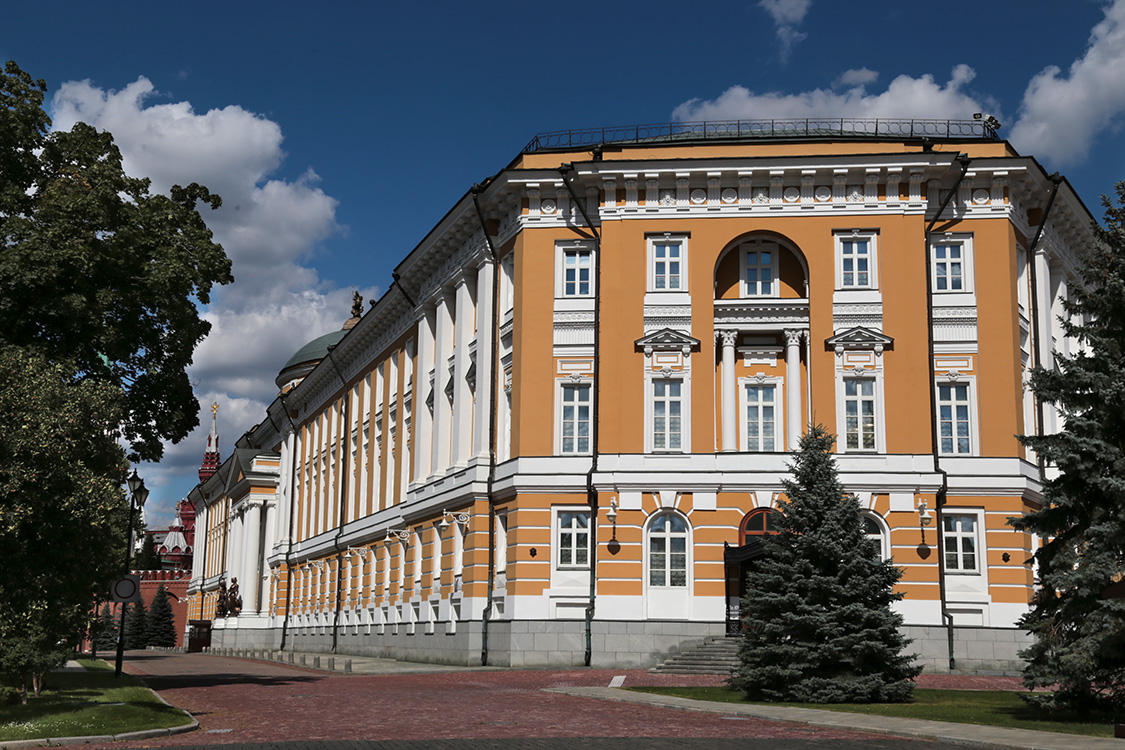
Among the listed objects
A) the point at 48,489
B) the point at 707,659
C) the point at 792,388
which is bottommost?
the point at 707,659

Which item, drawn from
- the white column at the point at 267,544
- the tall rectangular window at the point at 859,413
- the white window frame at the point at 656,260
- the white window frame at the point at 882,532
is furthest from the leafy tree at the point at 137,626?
the white window frame at the point at 882,532

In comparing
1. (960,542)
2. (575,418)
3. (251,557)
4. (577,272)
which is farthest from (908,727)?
(251,557)

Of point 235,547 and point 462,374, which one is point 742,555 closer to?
point 462,374

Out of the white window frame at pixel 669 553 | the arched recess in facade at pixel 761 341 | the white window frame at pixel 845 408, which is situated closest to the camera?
the white window frame at pixel 669 553

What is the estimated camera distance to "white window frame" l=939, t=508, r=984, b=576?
112 ft

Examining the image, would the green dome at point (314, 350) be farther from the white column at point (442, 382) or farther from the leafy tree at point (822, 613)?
the leafy tree at point (822, 613)

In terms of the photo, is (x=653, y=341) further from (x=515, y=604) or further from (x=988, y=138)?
(x=988, y=138)

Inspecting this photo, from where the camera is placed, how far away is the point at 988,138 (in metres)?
37.3

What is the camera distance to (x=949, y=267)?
36.4 m

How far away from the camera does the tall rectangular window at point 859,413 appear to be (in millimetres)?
35312

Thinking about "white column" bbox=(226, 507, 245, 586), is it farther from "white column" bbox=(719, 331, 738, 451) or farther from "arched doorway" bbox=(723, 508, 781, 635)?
"arched doorway" bbox=(723, 508, 781, 635)

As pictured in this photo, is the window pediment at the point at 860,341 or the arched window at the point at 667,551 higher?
the window pediment at the point at 860,341

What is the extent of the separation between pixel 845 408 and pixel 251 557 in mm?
56272

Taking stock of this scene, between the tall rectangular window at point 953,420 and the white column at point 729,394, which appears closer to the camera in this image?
the tall rectangular window at point 953,420
